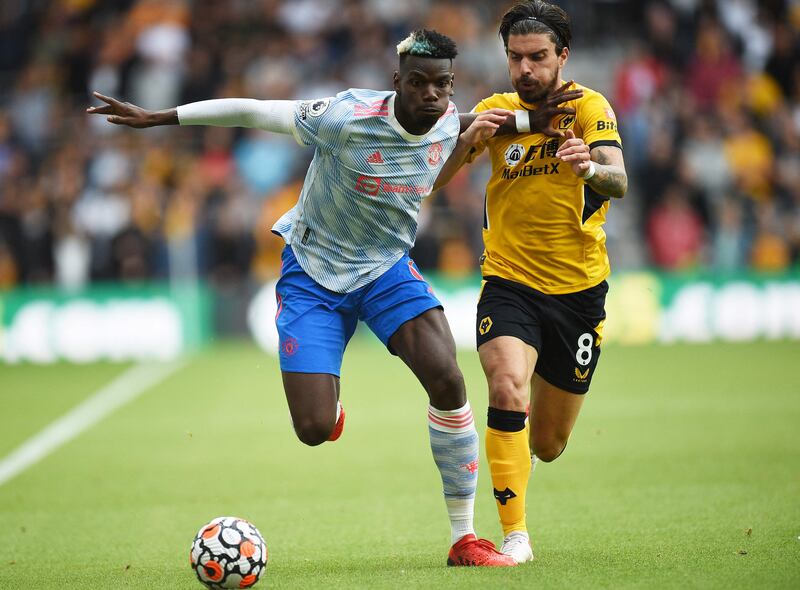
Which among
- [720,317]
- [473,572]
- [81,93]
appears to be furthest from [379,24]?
[473,572]

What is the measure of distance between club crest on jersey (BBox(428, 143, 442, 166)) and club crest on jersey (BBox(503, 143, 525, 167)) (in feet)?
1.43

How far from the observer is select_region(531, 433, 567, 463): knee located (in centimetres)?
700

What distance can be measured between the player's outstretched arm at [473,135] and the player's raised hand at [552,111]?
14 cm

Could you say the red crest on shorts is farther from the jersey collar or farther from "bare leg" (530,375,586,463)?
the jersey collar

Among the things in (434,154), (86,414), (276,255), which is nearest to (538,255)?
(434,154)

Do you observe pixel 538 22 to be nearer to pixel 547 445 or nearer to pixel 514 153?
pixel 514 153

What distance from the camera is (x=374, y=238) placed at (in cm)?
646

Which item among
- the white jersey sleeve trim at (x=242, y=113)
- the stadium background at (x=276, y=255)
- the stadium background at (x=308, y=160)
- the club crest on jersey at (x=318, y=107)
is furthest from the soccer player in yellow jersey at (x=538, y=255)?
the stadium background at (x=308, y=160)

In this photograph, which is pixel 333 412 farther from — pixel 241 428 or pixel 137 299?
pixel 137 299

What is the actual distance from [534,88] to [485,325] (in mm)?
1265

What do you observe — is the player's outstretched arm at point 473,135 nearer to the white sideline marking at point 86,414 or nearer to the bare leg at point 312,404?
the bare leg at point 312,404

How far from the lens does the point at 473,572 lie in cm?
581

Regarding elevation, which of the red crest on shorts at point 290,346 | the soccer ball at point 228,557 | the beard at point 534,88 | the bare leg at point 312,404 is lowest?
the soccer ball at point 228,557

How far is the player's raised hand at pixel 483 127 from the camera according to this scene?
6422mm
